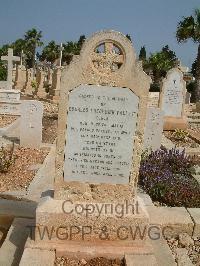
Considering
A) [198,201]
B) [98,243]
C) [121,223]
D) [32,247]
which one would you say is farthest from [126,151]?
[198,201]

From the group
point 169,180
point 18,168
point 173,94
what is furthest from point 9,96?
point 169,180

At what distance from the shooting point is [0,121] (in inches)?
477

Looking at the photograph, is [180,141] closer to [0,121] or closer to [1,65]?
[0,121]

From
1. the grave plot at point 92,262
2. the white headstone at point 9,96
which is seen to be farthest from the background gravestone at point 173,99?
the grave plot at point 92,262

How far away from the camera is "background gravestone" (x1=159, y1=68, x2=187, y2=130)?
12289mm

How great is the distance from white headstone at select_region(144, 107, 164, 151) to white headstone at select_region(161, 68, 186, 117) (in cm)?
450

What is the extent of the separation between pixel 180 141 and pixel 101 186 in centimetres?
742

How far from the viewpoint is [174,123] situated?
12398 millimetres

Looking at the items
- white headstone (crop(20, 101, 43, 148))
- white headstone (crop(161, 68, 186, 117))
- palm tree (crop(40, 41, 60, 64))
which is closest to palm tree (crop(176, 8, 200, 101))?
white headstone (crop(161, 68, 186, 117))

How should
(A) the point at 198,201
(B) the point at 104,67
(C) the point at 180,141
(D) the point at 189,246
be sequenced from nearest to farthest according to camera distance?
(B) the point at 104,67, (D) the point at 189,246, (A) the point at 198,201, (C) the point at 180,141

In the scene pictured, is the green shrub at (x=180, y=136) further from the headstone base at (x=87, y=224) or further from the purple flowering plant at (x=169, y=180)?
the headstone base at (x=87, y=224)

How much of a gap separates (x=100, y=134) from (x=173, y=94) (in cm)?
933

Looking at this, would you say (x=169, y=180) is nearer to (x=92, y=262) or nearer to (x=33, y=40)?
(x=92, y=262)

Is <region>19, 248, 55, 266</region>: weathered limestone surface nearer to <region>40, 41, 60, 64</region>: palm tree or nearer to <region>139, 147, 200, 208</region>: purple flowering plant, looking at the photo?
<region>139, 147, 200, 208</region>: purple flowering plant
